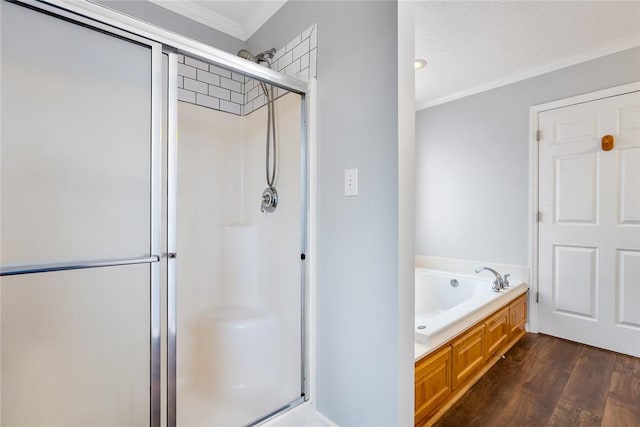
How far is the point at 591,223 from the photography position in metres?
2.35

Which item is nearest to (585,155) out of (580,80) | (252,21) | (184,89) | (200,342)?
(580,80)

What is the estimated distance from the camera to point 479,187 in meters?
2.93

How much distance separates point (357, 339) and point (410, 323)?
255 mm

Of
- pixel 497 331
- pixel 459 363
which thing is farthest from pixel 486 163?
pixel 459 363

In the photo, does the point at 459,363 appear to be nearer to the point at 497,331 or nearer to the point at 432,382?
the point at 432,382

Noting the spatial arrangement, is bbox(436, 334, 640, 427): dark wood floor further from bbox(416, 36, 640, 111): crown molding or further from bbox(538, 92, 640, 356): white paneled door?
bbox(416, 36, 640, 111): crown molding

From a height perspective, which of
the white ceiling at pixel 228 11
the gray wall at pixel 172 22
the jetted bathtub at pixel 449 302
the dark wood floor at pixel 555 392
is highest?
the white ceiling at pixel 228 11

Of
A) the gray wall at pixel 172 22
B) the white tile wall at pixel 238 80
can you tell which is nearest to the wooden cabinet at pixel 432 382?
the white tile wall at pixel 238 80

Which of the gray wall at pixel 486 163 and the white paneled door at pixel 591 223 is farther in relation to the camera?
the gray wall at pixel 486 163

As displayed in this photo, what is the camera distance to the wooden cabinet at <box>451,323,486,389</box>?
5.56ft

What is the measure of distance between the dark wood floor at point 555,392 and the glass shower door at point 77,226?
1.53 metres

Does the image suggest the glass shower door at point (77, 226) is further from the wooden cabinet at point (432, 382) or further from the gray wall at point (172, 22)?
the wooden cabinet at point (432, 382)

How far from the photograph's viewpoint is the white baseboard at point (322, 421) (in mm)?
1383

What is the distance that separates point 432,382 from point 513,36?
7.72ft
